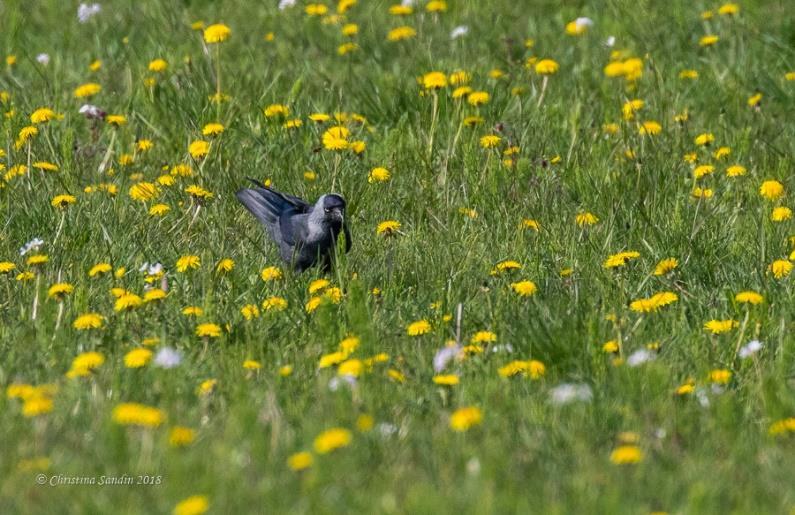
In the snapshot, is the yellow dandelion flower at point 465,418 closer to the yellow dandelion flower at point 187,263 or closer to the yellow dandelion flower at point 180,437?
the yellow dandelion flower at point 180,437

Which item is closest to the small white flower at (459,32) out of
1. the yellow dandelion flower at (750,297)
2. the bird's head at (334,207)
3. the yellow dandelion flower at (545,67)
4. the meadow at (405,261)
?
the meadow at (405,261)

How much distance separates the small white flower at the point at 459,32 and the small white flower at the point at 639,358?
3.82 metres

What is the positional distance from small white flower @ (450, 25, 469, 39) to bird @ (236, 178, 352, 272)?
7.89 feet

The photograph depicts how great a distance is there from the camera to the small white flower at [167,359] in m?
3.90

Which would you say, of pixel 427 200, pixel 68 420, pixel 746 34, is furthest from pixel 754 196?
pixel 68 420

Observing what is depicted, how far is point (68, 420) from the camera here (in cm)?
364

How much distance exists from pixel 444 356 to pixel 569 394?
0.44 meters

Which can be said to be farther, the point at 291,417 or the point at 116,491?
the point at 291,417

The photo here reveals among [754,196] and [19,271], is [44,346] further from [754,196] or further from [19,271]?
[754,196]

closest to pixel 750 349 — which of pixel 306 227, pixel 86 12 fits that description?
pixel 306 227

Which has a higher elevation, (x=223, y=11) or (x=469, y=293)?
(x=469, y=293)

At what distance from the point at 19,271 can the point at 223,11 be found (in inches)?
147

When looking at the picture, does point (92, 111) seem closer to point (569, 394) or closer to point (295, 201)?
point (295, 201)

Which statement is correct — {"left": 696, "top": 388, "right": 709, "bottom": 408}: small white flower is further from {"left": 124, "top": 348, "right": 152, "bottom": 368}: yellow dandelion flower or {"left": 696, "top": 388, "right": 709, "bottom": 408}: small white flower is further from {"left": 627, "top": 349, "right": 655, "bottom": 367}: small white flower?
{"left": 124, "top": 348, "right": 152, "bottom": 368}: yellow dandelion flower
